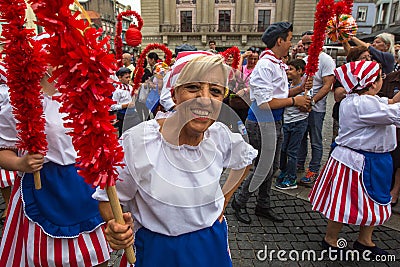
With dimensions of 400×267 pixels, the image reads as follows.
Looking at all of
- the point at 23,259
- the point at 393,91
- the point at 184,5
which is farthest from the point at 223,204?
the point at 184,5

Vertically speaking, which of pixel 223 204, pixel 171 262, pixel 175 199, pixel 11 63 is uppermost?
pixel 11 63

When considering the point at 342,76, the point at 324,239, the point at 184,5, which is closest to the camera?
the point at 342,76

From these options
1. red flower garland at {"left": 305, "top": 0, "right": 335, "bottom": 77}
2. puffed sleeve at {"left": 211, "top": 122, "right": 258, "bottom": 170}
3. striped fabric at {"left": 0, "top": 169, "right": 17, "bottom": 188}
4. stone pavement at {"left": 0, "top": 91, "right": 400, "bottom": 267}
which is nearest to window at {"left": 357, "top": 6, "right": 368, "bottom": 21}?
stone pavement at {"left": 0, "top": 91, "right": 400, "bottom": 267}

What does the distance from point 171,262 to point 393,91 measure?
12.7 ft

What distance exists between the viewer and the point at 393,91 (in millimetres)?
3924

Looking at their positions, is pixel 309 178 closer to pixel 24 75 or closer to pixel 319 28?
pixel 319 28

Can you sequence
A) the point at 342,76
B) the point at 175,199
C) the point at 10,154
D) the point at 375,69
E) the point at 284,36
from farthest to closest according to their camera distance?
the point at 284,36 → the point at 342,76 → the point at 375,69 → the point at 10,154 → the point at 175,199

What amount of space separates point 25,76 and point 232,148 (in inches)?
46.7

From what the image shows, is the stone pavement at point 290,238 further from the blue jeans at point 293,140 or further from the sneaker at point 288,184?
the blue jeans at point 293,140

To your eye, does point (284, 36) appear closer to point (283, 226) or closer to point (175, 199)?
point (283, 226)

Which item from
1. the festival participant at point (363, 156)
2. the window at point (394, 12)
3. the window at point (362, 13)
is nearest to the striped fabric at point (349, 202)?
the festival participant at point (363, 156)

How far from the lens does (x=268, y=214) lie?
3.67m

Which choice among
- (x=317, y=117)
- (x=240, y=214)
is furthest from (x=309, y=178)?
(x=240, y=214)

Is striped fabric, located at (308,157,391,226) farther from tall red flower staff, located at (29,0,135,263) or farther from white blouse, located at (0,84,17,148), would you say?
white blouse, located at (0,84,17,148)
